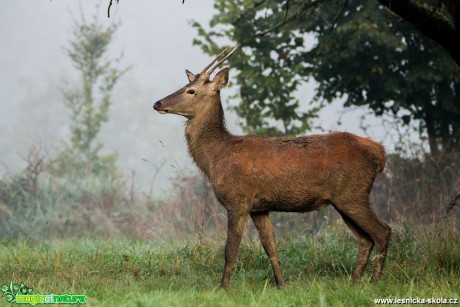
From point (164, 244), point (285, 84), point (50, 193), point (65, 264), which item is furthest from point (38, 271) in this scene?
point (50, 193)

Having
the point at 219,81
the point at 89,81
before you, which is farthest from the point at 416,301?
the point at 89,81

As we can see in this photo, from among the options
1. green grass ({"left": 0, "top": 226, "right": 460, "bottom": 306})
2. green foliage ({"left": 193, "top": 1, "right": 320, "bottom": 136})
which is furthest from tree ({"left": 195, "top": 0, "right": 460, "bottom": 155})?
green grass ({"left": 0, "top": 226, "right": 460, "bottom": 306})

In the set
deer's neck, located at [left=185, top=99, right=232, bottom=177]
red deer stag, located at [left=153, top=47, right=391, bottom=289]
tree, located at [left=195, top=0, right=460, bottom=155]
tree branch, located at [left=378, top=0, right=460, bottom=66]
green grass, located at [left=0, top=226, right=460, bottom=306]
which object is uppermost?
tree, located at [left=195, top=0, right=460, bottom=155]

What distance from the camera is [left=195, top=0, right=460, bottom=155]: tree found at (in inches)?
502

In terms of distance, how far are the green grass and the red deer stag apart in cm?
48

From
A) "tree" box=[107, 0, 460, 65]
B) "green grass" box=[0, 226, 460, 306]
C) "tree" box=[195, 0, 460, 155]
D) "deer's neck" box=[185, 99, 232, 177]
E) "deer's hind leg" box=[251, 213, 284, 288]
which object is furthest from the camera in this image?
"tree" box=[195, 0, 460, 155]

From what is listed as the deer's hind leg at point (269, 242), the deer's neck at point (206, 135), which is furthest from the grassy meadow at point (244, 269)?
the deer's neck at point (206, 135)

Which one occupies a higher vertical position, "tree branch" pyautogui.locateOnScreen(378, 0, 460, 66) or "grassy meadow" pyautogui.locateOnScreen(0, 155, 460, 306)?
"tree branch" pyautogui.locateOnScreen(378, 0, 460, 66)

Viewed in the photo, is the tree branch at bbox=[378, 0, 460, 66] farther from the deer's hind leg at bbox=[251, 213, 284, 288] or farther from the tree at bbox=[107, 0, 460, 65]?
the deer's hind leg at bbox=[251, 213, 284, 288]

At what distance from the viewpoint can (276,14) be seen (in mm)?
14242

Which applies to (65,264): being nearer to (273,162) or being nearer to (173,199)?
(273,162)

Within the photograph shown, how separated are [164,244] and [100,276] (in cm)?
216

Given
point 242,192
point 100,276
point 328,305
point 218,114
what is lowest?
point 328,305

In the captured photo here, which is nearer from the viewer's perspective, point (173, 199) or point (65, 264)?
point (65, 264)
